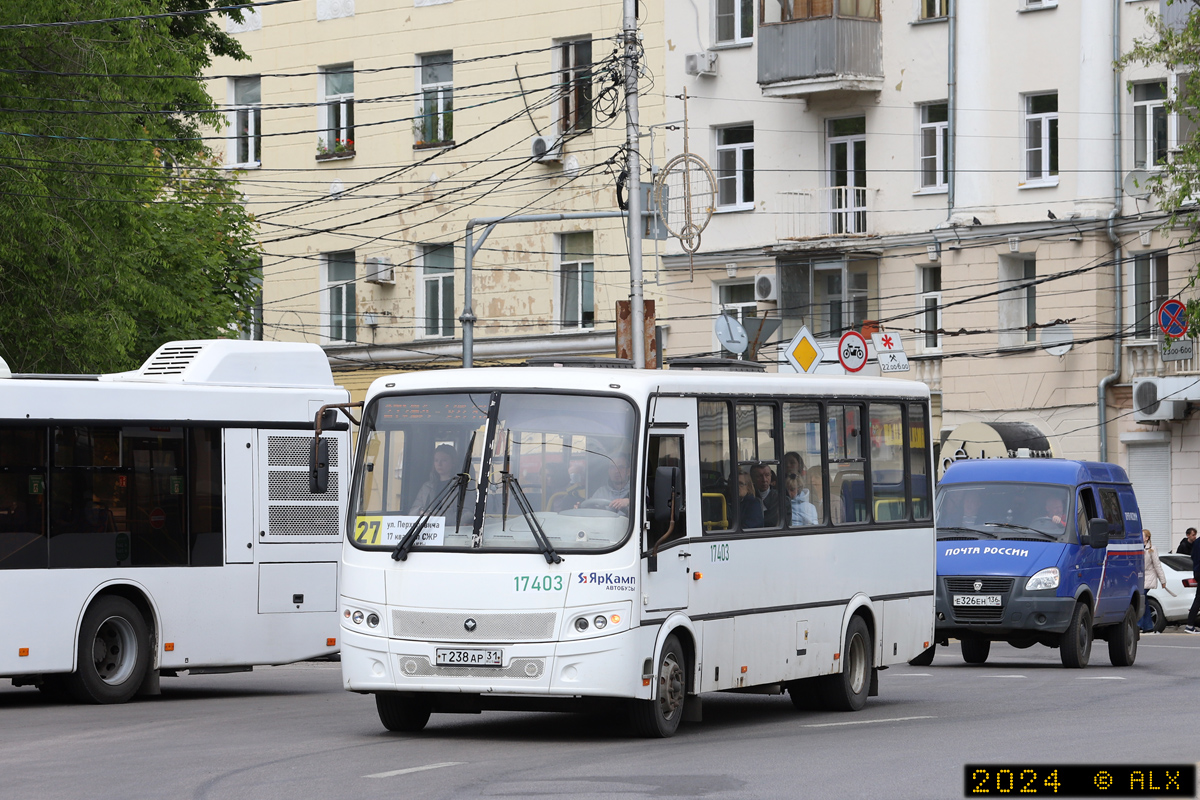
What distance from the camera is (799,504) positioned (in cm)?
A: 1625

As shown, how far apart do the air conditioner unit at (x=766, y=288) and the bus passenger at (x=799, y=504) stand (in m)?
27.3

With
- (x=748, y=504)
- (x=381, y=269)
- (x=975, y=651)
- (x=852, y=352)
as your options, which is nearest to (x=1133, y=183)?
(x=852, y=352)

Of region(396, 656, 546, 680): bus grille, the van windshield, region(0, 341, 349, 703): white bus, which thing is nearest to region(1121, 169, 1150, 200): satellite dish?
the van windshield

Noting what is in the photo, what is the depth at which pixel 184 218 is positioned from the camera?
34188 millimetres

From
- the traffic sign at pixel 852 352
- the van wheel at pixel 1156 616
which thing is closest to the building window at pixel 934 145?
the van wheel at pixel 1156 616

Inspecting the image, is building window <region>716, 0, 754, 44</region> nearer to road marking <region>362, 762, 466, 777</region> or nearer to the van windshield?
the van windshield

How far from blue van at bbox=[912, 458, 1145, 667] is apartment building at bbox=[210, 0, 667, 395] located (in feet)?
70.7

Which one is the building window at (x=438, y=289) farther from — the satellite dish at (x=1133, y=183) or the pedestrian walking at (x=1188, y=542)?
the pedestrian walking at (x=1188, y=542)

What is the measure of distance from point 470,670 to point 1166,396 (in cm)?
2747

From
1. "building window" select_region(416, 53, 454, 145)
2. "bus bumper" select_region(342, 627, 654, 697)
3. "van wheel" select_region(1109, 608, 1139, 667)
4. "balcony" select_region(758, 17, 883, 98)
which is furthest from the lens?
"building window" select_region(416, 53, 454, 145)

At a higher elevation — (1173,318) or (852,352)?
(1173,318)

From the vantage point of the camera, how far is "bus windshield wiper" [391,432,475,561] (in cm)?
1402

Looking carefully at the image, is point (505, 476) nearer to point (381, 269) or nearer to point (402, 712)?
point (402, 712)

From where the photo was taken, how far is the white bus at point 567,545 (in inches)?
538
